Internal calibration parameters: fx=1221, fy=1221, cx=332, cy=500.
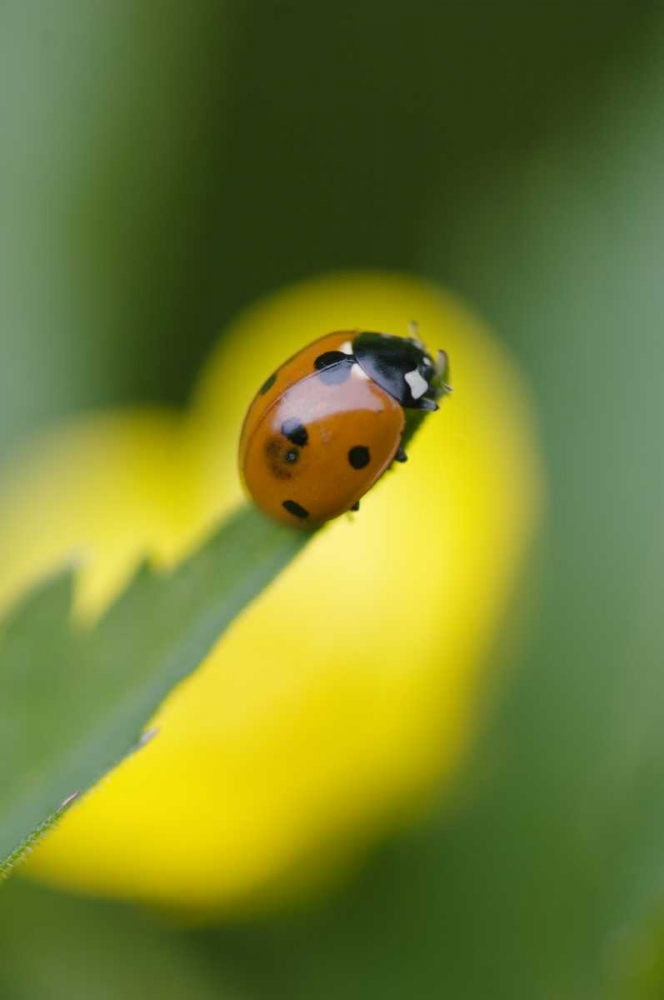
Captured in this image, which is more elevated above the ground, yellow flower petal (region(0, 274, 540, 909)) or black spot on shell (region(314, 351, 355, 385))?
black spot on shell (region(314, 351, 355, 385))

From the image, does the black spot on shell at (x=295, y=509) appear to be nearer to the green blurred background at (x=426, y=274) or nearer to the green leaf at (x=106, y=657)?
the green leaf at (x=106, y=657)

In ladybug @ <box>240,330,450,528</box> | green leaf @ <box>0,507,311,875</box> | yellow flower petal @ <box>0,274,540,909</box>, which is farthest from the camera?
yellow flower petal @ <box>0,274,540,909</box>

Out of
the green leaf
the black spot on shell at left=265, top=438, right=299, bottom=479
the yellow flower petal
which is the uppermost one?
the black spot on shell at left=265, top=438, right=299, bottom=479

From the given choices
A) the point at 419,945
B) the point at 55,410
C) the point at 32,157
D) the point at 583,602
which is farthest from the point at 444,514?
the point at 32,157

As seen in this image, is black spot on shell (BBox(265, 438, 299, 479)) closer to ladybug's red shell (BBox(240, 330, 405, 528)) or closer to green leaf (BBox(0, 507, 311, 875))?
ladybug's red shell (BBox(240, 330, 405, 528))

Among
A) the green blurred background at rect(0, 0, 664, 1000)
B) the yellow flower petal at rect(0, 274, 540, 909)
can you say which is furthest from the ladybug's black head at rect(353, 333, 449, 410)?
the green blurred background at rect(0, 0, 664, 1000)

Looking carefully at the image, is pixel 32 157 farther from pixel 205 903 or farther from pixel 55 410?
pixel 205 903

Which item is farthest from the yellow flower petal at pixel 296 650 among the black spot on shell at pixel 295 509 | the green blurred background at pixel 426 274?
the black spot on shell at pixel 295 509

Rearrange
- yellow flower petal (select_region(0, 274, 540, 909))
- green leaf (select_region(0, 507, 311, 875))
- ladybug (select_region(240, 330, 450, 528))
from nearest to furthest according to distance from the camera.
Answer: green leaf (select_region(0, 507, 311, 875)) < ladybug (select_region(240, 330, 450, 528)) < yellow flower petal (select_region(0, 274, 540, 909))
